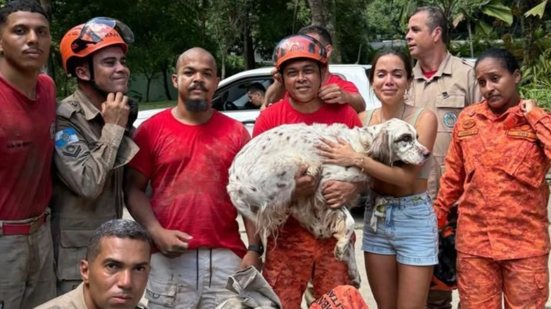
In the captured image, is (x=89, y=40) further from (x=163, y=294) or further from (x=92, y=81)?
(x=163, y=294)

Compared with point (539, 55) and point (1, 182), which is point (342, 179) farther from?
point (539, 55)

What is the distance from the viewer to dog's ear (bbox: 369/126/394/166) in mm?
3619

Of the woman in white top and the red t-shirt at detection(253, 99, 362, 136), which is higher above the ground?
the red t-shirt at detection(253, 99, 362, 136)

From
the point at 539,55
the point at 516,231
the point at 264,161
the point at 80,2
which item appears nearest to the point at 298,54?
the point at 264,161

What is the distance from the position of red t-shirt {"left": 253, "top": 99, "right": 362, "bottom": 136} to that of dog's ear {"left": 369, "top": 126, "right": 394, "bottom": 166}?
0.25 meters

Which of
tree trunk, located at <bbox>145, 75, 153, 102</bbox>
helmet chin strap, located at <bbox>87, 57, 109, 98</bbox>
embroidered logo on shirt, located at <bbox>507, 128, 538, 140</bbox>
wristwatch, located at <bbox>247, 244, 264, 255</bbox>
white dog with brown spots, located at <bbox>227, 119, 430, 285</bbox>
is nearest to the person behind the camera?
white dog with brown spots, located at <bbox>227, 119, 430, 285</bbox>

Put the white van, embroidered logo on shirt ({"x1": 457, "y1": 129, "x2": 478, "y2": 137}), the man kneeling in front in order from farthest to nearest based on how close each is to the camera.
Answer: the white van
embroidered logo on shirt ({"x1": 457, "y1": 129, "x2": 478, "y2": 137})
the man kneeling in front

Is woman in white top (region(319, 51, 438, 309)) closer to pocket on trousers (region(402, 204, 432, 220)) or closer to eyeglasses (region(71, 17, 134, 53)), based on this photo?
pocket on trousers (region(402, 204, 432, 220))

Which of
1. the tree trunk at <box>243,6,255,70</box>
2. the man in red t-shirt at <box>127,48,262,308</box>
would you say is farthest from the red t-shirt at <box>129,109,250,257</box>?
the tree trunk at <box>243,6,255,70</box>

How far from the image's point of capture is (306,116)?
3.84 metres

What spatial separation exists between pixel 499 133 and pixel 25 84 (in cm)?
252

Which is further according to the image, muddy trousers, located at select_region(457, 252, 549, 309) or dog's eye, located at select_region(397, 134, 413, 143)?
muddy trousers, located at select_region(457, 252, 549, 309)

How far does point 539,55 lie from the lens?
14.3m

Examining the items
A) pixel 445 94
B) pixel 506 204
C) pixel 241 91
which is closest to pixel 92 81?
pixel 506 204
